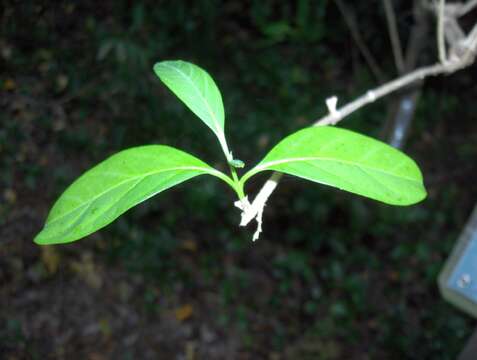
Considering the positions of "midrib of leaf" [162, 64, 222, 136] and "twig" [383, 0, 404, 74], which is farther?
"twig" [383, 0, 404, 74]

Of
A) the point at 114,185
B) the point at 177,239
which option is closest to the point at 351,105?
the point at 114,185

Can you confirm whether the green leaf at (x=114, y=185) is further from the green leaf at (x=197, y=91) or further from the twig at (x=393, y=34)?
the twig at (x=393, y=34)

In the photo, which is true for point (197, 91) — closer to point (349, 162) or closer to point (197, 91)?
point (197, 91)

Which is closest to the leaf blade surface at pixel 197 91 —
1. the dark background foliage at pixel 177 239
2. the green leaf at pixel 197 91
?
Result: the green leaf at pixel 197 91

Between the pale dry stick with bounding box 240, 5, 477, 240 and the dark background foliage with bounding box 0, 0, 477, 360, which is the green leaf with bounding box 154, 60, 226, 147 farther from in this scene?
the dark background foliage with bounding box 0, 0, 477, 360

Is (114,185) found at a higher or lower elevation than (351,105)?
lower

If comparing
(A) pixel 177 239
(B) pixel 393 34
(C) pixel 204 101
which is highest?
(B) pixel 393 34

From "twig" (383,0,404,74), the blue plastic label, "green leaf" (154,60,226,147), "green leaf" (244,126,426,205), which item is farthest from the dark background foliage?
"green leaf" (244,126,426,205)
